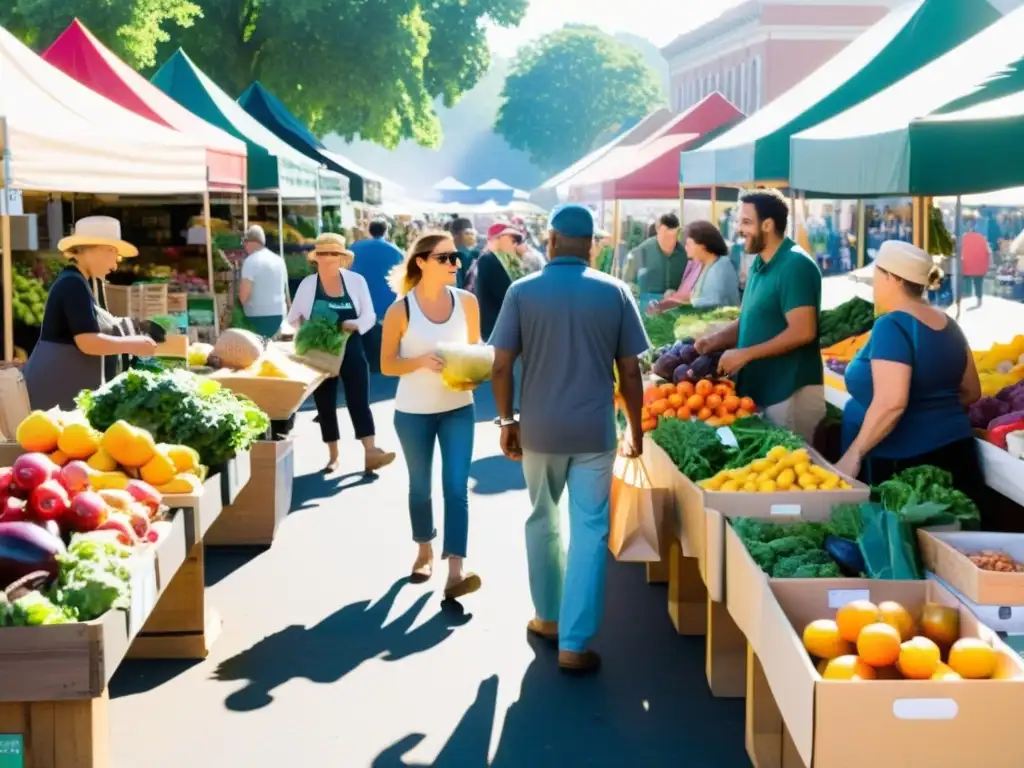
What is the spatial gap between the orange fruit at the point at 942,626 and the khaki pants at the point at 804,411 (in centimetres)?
278

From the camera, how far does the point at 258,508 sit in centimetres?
832

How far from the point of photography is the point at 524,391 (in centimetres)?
601

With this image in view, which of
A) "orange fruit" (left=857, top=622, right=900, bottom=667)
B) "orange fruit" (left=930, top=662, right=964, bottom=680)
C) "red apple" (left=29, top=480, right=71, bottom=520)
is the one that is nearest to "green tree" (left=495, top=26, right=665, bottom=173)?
"red apple" (left=29, top=480, right=71, bottom=520)

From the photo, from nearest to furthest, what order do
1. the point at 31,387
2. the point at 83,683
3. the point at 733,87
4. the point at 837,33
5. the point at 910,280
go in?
the point at 83,683 → the point at 910,280 → the point at 31,387 → the point at 837,33 → the point at 733,87

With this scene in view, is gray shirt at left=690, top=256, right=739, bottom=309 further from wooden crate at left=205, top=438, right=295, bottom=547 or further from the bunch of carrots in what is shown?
wooden crate at left=205, top=438, right=295, bottom=547

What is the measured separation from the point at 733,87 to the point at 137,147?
5272cm

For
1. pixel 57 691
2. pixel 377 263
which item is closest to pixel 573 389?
pixel 57 691

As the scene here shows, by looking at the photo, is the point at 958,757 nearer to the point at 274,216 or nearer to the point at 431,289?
the point at 431,289

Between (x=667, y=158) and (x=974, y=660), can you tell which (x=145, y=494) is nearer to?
(x=974, y=660)

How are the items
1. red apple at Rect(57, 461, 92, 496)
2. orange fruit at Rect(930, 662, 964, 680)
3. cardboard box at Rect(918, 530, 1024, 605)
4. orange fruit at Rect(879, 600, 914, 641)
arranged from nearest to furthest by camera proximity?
orange fruit at Rect(930, 662, 964, 680)
orange fruit at Rect(879, 600, 914, 641)
cardboard box at Rect(918, 530, 1024, 605)
red apple at Rect(57, 461, 92, 496)

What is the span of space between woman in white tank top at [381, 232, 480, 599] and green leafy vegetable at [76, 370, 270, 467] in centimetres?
91

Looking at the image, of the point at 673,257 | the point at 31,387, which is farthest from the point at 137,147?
the point at 673,257

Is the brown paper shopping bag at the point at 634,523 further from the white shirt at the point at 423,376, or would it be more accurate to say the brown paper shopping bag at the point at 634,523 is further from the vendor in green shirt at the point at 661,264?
the vendor in green shirt at the point at 661,264

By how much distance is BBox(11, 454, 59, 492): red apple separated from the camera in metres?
5.09
